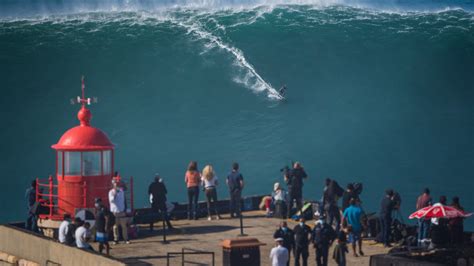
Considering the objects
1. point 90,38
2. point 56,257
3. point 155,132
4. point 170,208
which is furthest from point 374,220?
point 90,38

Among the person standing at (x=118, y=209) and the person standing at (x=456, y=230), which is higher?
the person standing at (x=118, y=209)

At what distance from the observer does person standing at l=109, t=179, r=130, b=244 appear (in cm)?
3647

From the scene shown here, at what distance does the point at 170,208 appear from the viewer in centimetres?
3841

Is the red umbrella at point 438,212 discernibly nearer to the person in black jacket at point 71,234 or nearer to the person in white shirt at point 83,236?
the person in white shirt at point 83,236

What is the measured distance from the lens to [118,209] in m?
36.5

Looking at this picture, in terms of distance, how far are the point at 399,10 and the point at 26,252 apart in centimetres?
4031

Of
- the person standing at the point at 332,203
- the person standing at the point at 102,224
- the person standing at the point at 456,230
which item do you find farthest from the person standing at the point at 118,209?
the person standing at the point at 456,230

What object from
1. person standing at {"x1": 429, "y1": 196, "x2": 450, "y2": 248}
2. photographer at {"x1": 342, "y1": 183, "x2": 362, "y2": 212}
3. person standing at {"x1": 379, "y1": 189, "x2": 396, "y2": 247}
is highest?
photographer at {"x1": 342, "y1": 183, "x2": 362, "y2": 212}

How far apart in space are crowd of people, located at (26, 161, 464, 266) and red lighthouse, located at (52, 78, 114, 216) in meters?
0.49

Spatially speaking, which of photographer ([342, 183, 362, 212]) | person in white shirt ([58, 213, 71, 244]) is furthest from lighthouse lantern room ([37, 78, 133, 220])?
photographer ([342, 183, 362, 212])

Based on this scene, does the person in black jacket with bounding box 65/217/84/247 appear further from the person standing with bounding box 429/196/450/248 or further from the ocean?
the ocean

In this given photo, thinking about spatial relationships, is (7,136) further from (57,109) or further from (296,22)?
(296,22)

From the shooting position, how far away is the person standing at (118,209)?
36.5 meters

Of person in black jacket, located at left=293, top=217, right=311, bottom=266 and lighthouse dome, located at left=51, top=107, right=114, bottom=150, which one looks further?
lighthouse dome, located at left=51, top=107, right=114, bottom=150
